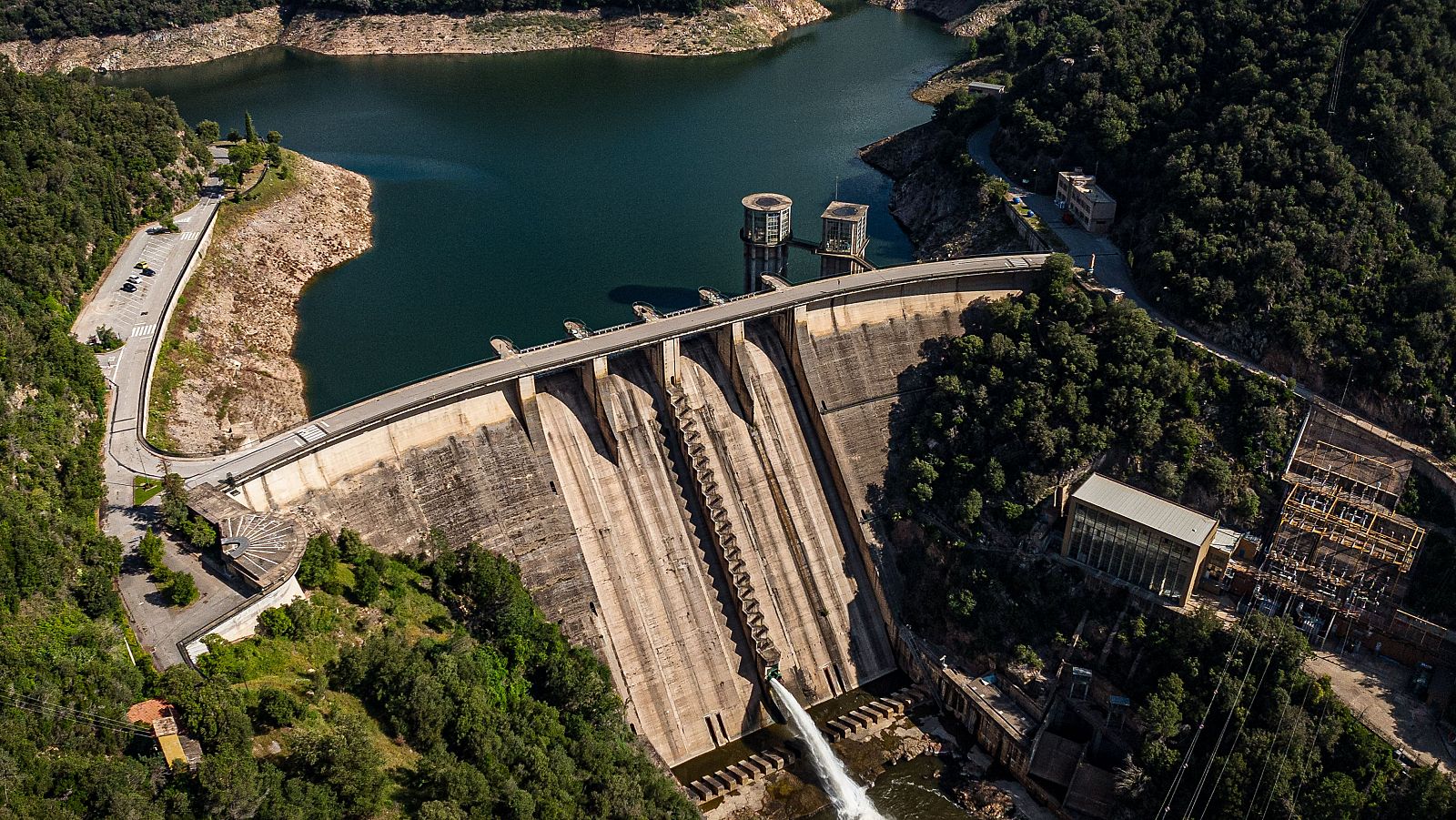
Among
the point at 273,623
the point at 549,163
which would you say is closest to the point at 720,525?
the point at 273,623

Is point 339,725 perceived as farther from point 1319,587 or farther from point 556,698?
point 1319,587

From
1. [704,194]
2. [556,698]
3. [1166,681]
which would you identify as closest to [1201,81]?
[704,194]

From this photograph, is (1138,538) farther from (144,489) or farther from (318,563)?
(144,489)

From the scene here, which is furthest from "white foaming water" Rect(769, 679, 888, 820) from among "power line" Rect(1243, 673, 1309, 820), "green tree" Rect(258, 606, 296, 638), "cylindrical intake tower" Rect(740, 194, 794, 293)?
"cylindrical intake tower" Rect(740, 194, 794, 293)

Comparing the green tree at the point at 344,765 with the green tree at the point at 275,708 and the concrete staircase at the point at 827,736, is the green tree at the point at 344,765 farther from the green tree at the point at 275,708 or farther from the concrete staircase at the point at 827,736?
the concrete staircase at the point at 827,736

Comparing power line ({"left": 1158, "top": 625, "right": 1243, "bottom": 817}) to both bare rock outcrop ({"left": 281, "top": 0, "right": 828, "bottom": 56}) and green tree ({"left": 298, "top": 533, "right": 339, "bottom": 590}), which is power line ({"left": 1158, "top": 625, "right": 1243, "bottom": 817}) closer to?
green tree ({"left": 298, "top": 533, "right": 339, "bottom": 590})
